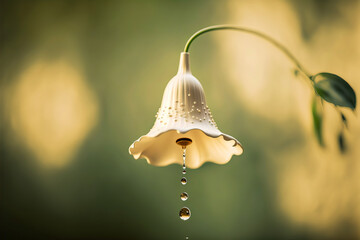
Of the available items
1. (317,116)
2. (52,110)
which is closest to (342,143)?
(317,116)

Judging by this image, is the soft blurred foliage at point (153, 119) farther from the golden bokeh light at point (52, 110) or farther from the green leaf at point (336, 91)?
the green leaf at point (336, 91)

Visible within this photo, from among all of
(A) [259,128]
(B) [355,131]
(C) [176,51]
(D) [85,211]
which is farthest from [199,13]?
(D) [85,211]

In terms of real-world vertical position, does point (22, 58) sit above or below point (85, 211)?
above

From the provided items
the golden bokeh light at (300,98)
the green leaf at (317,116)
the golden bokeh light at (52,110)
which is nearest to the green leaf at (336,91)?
the green leaf at (317,116)

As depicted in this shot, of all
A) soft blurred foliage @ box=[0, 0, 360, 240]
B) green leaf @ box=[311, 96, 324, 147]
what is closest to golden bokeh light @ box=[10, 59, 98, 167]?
soft blurred foliage @ box=[0, 0, 360, 240]

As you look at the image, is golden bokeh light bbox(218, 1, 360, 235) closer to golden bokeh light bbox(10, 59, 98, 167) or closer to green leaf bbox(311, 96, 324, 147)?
green leaf bbox(311, 96, 324, 147)

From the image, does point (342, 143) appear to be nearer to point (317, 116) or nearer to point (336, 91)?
point (317, 116)

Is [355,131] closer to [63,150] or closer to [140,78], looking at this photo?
[140,78]
